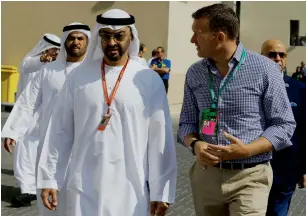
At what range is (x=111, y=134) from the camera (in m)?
4.05

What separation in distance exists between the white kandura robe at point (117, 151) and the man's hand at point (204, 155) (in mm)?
426

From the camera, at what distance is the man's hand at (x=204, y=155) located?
11.8ft

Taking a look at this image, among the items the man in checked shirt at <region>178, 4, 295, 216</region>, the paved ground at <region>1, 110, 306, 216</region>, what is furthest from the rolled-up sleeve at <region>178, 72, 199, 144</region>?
the paved ground at <region>1, 110, 306, 216</region>

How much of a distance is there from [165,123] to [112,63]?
1.76 ft

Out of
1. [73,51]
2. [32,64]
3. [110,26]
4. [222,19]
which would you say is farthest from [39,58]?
[222,19]

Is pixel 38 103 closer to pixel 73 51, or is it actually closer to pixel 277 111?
pixel 73 51

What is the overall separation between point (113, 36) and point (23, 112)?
2726mm

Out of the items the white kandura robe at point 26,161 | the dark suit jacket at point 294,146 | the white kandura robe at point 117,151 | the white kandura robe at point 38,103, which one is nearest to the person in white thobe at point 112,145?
the white kandura robe at point 117,151

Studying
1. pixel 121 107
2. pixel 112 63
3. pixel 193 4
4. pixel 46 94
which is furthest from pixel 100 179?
pixel 193 4

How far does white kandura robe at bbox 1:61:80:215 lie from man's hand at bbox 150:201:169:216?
5.02 feet

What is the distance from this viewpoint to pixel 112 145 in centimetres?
405

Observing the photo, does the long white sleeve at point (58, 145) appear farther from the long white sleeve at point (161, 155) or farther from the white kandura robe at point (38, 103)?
the white kandura robe at point (38, 103)

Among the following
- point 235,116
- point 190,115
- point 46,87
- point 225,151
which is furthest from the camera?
point 46,87

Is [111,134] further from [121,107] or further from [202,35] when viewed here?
[202,35]
